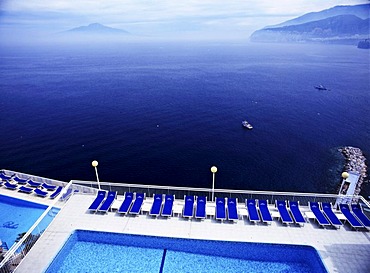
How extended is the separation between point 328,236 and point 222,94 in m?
51.0

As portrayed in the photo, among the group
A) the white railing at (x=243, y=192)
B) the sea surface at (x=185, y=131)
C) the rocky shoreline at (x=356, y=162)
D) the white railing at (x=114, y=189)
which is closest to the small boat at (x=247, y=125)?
the sea surface at (x=185, y=131)

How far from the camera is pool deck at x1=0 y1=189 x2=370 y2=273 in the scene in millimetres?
10469

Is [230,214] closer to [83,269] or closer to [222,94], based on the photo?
[83,269]

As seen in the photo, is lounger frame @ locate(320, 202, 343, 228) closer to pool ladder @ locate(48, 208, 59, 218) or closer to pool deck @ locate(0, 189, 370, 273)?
pool deck @ locate(0, 189, 370, 273)

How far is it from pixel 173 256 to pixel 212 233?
201 centimetres

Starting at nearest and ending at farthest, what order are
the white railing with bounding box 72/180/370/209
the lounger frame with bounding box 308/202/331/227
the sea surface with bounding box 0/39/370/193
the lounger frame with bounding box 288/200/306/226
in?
the lounger frame with bounding box 308/202/331/227 < the lounger frame with bounding box 288/200/306/226 < the white railing with bounding box 72/180/370/209 < the sea surface with bounding box 0/39/370/193

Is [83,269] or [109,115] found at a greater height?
[83,269]

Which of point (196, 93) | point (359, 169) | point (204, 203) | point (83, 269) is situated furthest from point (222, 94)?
point (83, 269)

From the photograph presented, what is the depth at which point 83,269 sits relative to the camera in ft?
35.8

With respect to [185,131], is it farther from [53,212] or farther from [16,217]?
[53,212]

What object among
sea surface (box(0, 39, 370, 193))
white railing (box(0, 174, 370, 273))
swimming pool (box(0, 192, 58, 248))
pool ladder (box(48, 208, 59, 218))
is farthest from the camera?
sea surface (box(0, 39, 370, 193))

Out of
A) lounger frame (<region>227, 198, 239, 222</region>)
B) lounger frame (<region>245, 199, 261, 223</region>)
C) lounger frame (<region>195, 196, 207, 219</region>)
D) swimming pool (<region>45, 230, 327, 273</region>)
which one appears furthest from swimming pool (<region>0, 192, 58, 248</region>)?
lounger frame (<region>245, 199, 261, 223</region>)

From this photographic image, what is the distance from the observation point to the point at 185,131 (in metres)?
39.9

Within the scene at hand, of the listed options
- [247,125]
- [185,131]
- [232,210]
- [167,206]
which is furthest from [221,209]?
[247,125]
